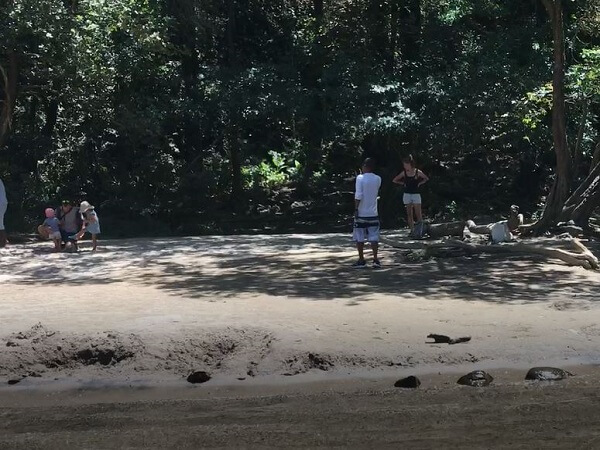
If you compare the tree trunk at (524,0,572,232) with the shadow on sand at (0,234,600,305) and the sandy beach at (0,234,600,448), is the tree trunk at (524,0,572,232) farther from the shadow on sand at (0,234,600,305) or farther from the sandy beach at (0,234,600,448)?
the sandy beach at (0,234,600,448)

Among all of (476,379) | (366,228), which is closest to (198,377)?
(476,379)

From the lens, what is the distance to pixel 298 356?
7.49m

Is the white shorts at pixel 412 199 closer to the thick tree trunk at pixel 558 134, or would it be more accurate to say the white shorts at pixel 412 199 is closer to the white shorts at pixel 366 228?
the thick tree trunk at pixel 558 134

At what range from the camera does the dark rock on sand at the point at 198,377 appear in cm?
712

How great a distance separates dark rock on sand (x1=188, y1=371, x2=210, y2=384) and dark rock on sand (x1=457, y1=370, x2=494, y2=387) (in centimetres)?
213

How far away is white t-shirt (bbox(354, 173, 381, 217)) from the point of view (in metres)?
11.7

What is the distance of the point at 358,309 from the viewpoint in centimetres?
914

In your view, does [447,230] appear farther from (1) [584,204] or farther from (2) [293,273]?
(2) [293,273]

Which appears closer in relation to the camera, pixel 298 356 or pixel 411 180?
pixel 298 356

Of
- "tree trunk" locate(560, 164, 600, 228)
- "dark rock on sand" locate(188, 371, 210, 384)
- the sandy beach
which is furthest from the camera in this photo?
"tree trunk" locate(560, 164, 600, 228)

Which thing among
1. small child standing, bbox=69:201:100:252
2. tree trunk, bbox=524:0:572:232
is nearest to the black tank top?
tree trunk, bbox=524:0:572:232

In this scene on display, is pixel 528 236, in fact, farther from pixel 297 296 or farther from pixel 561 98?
pixel 297 296

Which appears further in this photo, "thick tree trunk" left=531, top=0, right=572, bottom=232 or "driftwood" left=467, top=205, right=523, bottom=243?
"thick tree trunk" left=531, top=0, right=572, bottom=232

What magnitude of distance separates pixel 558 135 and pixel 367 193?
16.3 ft
